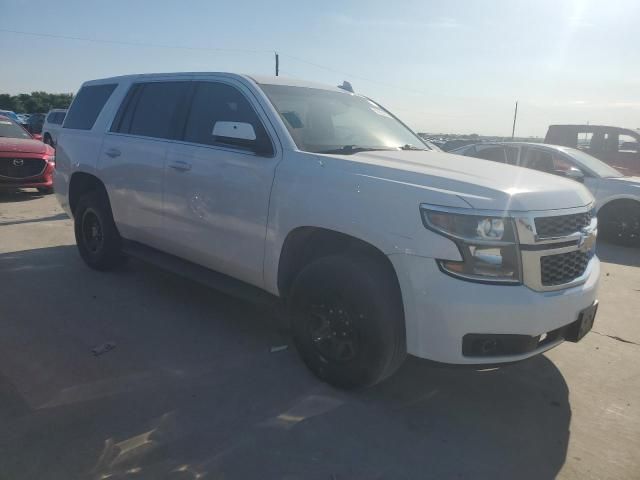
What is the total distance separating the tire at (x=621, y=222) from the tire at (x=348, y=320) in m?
6.54

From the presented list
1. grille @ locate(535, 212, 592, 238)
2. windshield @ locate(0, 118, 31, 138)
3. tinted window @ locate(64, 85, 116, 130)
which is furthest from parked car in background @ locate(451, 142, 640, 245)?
windshield @ locate(0, 118, 31, 138)

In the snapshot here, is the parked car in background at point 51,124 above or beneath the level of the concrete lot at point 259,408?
above

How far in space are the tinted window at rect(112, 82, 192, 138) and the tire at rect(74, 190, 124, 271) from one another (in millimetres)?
783

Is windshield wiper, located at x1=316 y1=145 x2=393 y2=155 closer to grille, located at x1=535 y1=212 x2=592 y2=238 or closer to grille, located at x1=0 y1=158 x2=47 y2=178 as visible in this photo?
grille, located at x1=535 y1=212 x2=592 y2=238

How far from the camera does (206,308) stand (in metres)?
4.73

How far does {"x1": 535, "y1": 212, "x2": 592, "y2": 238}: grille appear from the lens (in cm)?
282

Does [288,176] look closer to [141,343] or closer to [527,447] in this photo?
[141,343]

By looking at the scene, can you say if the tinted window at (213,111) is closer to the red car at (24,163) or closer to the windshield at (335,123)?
the windshield at (335,123)

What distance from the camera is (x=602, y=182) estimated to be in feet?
26.8

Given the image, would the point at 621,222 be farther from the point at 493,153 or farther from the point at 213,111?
the point at 213,111

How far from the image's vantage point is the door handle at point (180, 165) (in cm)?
414

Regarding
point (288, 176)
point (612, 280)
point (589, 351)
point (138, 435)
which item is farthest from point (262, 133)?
point (612, 280)

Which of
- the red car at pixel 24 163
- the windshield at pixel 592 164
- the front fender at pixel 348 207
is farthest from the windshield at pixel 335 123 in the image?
the red car at pixel 24 163

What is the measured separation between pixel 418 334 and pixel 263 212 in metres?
1.35
